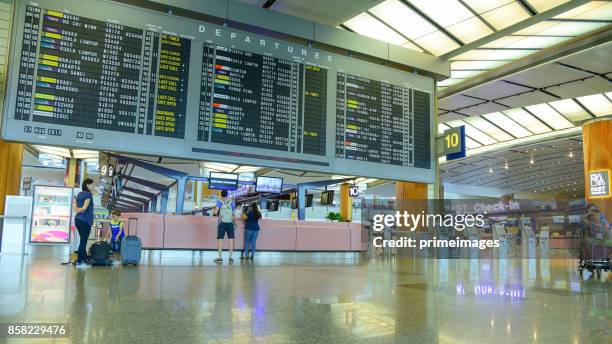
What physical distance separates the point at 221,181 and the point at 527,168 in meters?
26.2

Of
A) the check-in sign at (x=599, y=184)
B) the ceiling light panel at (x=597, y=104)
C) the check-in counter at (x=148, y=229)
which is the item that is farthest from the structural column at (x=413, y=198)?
the ceiling light panel at (x=597, y=104)

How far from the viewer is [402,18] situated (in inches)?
382

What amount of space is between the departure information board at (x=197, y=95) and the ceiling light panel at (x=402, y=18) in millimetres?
1039

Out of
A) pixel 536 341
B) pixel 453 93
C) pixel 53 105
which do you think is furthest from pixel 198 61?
pixel 453 93

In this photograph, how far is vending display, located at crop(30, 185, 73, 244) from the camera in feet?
45.2

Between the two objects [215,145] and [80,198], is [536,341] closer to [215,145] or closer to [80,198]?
[215,145]

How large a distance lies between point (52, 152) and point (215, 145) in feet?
62.6

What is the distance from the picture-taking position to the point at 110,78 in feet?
24.2

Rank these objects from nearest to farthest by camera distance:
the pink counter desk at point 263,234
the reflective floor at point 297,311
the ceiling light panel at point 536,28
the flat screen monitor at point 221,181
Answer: the reflective floor at point 297,311 → the ceiling light panel at point 536,28 → the pink counter desk at point 263,234 → the flat screen monitor at point 221,181

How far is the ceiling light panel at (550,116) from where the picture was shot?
1723 centimetres

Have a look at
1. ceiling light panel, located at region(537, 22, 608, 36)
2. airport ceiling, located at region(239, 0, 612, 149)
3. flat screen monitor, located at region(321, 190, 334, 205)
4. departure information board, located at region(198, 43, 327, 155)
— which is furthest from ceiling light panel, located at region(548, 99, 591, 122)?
departure information board, located at region(198, 43, 327, 155)

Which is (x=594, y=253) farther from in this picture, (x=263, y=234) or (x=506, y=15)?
(x=263, y=234)

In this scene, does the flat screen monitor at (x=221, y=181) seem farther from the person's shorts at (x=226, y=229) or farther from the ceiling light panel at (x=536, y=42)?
the ceiling light panel at (x=536, y=42)

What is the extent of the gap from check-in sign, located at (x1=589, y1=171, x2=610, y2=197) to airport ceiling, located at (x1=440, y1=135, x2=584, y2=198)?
7292 millimetres
